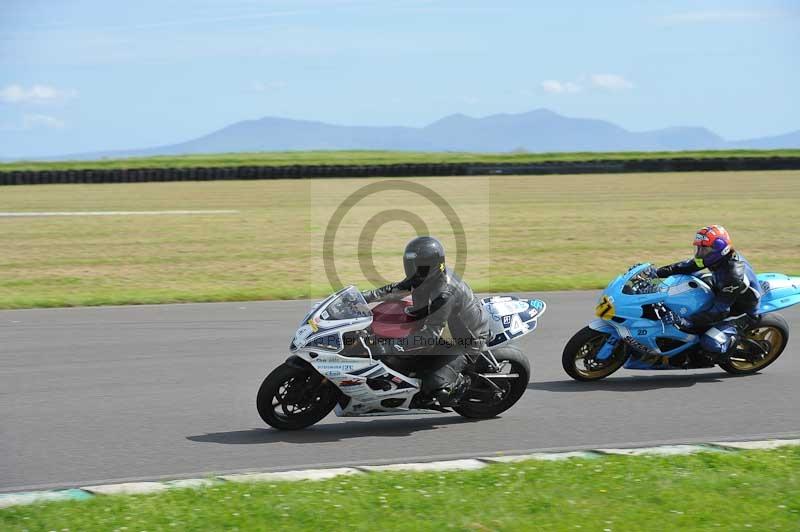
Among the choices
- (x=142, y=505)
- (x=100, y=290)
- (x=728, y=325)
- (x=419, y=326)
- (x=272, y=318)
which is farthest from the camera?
(x=100, y=290)

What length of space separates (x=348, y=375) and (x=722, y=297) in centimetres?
417

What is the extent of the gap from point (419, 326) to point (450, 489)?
6.90ft

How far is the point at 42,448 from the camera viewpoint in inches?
287

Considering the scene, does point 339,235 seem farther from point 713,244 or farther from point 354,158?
point 354,158

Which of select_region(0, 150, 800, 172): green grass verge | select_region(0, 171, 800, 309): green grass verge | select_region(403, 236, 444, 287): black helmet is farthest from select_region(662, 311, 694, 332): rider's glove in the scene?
select_region(0, 150, 800, 172): green grass verge

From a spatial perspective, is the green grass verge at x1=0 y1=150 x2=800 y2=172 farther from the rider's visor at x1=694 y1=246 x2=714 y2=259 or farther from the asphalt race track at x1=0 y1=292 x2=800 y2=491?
the rider's visor at x1=694 y1=246 x2=714 y2=259

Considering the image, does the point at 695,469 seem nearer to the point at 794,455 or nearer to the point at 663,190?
the point at 794,455

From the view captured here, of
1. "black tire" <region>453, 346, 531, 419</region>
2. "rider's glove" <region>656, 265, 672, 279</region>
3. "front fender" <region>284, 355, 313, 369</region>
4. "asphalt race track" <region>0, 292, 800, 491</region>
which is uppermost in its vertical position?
"rider's glove" <region>656, 265, 672, 279</region>

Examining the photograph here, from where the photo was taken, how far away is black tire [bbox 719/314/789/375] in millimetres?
10062

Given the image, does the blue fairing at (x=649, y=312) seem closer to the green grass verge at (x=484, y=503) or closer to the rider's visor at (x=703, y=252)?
the rider's visor at (x=703, y=252)

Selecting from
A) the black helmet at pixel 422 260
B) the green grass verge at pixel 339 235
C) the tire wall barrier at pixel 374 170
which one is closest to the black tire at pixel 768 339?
the black helmet at pixel 422 260

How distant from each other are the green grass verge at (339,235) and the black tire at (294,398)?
751 centimetres

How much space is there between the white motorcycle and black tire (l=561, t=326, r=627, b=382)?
5.14ft

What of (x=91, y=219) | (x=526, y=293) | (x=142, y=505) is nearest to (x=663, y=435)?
(x=142, y=505)
